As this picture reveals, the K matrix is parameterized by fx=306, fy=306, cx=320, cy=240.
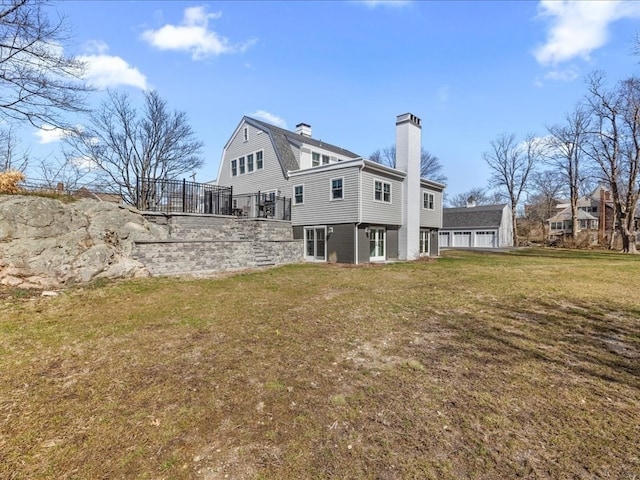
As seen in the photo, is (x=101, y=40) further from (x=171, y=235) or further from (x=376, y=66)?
(x=376, y=66)

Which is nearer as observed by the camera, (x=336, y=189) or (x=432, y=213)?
(x=336, y=189)

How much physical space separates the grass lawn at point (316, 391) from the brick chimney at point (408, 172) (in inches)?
427

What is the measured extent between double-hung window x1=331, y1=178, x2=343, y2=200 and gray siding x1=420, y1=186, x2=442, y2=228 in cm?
683

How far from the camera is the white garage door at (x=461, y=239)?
37.3 metres

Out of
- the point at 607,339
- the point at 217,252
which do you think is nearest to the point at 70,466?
the point at 607,339

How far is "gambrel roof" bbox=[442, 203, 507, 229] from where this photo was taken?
3622 centimetres

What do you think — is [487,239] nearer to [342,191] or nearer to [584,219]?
[584,219]

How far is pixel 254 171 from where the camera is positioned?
2003 cm

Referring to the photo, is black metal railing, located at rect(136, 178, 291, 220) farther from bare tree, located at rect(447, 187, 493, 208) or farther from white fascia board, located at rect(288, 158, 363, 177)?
bare tree, located at rect(447, 187, 493, 208)

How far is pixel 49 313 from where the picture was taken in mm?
6203

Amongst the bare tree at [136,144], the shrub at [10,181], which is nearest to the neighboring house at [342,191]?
the bare tree at [136,144]

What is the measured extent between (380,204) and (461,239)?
2608 centimetres

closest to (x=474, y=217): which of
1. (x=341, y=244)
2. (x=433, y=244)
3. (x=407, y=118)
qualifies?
(x=433, y=244)

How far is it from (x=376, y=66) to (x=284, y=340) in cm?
1433
